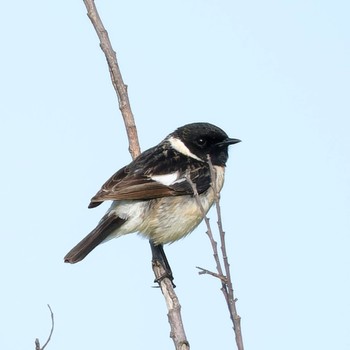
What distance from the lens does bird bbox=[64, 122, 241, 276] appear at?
5.78 m

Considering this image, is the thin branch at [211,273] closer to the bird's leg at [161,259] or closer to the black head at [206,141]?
the bird's leg at [161,259]

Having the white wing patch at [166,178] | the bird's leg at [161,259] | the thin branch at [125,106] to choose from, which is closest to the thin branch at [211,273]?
the thin branch at [125,106]

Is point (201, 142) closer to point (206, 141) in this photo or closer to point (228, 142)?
point (206, 141)

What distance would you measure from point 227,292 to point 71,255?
102 inches

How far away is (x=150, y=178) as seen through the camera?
6.03 metres

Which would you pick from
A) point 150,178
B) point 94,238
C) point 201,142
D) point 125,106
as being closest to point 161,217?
point 150,178

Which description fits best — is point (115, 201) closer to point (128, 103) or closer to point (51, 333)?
point (128, 103)

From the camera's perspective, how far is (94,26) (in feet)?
18.5

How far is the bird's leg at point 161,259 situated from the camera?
214 inches

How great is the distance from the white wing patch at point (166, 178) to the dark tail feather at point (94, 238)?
17.3 inches

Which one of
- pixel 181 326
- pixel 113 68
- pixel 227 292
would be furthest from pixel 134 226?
pixel 227 292

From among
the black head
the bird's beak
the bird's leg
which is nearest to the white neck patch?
the black head

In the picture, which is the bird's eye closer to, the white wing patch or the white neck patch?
the white neck patch

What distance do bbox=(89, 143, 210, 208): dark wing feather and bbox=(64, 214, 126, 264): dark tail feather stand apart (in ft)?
0.59
